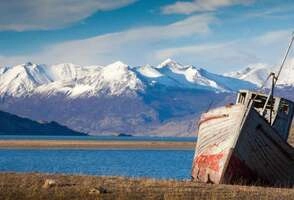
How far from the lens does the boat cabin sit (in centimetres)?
4569

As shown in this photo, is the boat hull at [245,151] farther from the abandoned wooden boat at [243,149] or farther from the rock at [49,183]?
the rock at [49,183]

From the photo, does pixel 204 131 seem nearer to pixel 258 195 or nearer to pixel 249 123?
pixel 249 123

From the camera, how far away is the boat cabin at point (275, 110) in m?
45.7

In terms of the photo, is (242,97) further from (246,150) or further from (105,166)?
(105,166)

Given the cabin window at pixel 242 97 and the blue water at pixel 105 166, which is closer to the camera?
the cabin window at pixel 242 97

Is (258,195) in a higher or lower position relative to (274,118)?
lower

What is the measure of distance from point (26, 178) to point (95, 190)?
6706 mm

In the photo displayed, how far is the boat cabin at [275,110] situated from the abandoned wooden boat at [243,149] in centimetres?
127

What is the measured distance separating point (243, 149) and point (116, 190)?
35.2 feet

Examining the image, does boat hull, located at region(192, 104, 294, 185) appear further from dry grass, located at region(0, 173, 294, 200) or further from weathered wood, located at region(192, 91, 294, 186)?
dry grass, located at region(0, 173, 294, 200)

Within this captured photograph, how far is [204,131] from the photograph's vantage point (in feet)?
A: 148

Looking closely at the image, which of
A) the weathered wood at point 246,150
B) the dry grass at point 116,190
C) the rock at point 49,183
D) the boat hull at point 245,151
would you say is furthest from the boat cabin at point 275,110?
the rock at point 49,183

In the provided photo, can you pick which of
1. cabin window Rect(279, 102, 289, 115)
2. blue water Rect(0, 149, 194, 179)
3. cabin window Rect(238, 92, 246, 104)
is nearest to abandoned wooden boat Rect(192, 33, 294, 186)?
cabin window Rect(279, 102, 289, 115)

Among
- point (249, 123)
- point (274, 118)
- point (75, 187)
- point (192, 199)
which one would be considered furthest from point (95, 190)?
point (274, 118)
